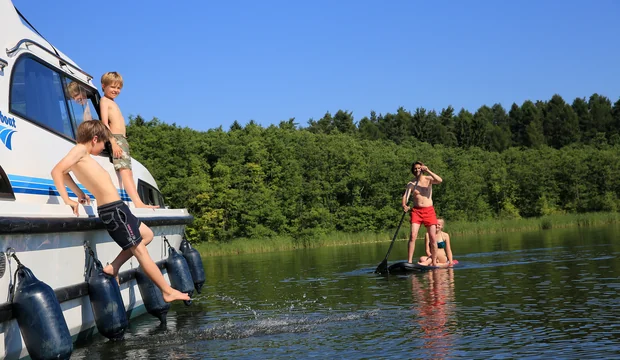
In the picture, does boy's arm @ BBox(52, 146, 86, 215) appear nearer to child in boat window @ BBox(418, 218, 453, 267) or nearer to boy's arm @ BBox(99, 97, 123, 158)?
boy's arm @ BBox(99, 97, 123, 158)

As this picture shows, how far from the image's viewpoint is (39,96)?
8578 mm

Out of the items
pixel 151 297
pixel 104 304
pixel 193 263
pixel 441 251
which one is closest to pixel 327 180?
pixel 441 251

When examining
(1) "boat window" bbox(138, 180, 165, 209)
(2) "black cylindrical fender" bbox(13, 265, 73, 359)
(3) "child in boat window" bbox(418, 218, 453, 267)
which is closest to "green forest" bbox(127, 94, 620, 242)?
(3) "child in boat window" bbox(418, 218, 453, 267)

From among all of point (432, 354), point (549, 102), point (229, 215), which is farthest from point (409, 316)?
point (549, 102)

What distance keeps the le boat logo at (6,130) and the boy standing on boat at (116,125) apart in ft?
6.63

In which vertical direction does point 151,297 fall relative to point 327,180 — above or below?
below

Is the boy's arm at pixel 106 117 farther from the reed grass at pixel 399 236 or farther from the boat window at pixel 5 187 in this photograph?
the reed grass at pixel 399 236

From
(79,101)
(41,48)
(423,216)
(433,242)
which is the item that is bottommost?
(433,242)

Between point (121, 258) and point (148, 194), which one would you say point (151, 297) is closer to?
point (121, 258)

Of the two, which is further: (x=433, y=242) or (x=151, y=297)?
(x=433, y=242)

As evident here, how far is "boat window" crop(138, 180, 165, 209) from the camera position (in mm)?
11641

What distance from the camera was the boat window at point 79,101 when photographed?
9711mm

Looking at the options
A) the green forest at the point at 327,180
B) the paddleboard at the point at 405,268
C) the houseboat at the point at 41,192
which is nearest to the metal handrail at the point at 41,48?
→ the houseboat at the point at 41,192

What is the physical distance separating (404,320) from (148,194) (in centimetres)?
511
